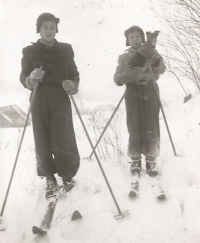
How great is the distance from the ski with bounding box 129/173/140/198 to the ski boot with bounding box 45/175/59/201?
0.69m

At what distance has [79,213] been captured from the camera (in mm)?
2434

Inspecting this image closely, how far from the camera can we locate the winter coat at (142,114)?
2889 mm

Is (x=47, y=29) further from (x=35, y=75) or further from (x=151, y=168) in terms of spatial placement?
(x=151, y=168)

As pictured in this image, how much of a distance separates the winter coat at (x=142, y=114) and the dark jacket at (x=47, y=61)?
567 mm

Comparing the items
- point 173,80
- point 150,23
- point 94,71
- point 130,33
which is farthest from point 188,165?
point 150,23

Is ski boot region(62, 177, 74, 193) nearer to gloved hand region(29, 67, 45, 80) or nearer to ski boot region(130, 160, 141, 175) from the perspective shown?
ski boot region(130, 160, 141, 175)

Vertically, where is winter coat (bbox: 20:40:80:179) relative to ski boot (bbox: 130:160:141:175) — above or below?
above

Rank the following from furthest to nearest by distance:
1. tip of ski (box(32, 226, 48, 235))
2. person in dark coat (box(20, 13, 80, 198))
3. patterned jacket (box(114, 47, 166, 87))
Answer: patterned jacket (box(114, 47, 166, 87))
person in dark coat (box(20, 13, 80, 198))
tip of ski (box(32, 226, 48, 235))

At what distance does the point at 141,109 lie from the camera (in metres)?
2.91

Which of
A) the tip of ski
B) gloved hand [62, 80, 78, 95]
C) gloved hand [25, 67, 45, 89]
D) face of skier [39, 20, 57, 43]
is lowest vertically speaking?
the tip of ski

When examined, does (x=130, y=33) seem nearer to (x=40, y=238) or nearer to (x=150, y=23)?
(x=40, y=238)

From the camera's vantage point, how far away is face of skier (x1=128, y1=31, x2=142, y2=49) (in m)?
2.84

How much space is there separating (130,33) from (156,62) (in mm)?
384

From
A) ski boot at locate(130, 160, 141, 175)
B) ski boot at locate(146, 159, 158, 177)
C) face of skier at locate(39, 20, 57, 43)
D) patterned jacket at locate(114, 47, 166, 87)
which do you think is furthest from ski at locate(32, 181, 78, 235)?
face of skier at locate(39, 20, 57, 43)
